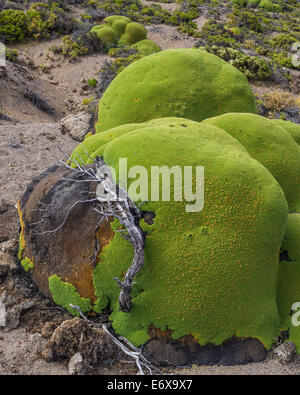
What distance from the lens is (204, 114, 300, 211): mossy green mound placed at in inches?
235

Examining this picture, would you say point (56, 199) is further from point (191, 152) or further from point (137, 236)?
point (191, 152)

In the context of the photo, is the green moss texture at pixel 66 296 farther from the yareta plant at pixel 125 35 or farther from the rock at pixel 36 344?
the yareta plant at pixel 125 35

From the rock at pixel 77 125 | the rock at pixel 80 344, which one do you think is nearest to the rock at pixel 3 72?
the rock at pixel 77 125

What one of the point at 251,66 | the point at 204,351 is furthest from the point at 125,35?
the point at 204,351

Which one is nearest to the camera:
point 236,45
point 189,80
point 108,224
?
point 108,224

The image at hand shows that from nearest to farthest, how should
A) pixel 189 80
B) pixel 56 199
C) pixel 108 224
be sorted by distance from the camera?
pixel 108 224 → pixel 56 199 → pixel 189 80

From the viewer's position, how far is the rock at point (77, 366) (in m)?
3.95

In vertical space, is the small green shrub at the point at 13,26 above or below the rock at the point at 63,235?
below

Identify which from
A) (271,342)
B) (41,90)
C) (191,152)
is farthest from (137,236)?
(41,90)

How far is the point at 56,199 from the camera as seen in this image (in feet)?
16.7

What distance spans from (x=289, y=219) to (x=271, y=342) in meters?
1.76

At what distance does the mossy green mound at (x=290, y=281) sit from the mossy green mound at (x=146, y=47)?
46.2 ft

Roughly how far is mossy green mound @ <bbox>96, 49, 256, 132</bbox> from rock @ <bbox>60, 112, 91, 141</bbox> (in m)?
2.64

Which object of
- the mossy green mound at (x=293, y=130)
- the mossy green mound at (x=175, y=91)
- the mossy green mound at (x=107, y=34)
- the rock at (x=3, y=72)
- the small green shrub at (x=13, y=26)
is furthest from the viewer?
the mossy green mound at (x=107, y=34)
